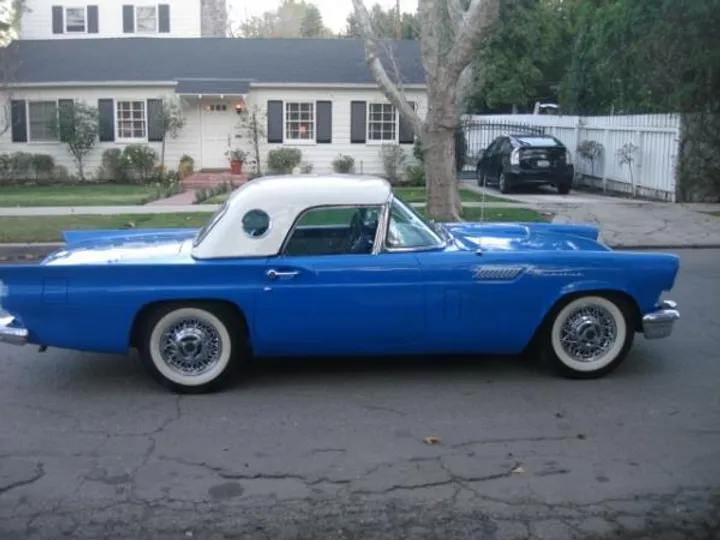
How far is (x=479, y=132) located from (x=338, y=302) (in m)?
27.2

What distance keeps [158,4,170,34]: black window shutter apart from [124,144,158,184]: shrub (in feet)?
40.3

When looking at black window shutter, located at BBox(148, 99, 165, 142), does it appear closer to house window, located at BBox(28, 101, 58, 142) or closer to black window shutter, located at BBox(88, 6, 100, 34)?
house window, located at BBox(28, 101, 58, 142)

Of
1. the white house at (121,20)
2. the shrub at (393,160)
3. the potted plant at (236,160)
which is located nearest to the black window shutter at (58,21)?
the white house at (121,20)

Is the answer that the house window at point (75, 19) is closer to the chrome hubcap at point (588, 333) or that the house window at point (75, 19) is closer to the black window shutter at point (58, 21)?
the black window shutter at point (58, 21)

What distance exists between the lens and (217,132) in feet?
88.1

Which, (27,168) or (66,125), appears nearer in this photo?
(66,125)

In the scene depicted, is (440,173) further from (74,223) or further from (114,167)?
(114,167)

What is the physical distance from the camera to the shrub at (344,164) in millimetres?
25875

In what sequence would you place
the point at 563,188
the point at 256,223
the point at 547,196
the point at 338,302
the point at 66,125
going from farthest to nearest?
the point at 66,125, the point at 563,188, the point at 547,196, the point at 256,223, the point at 338,302

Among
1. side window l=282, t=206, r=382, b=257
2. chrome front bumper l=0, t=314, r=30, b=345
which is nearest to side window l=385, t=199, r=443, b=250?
side window l=282, t=206, r=382, b=257

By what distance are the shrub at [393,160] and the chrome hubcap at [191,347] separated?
20.1 m

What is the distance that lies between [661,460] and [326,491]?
1811 millimetres

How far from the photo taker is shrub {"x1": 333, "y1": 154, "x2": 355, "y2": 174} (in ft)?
84.9

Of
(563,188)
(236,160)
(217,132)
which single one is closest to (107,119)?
(217,132)
